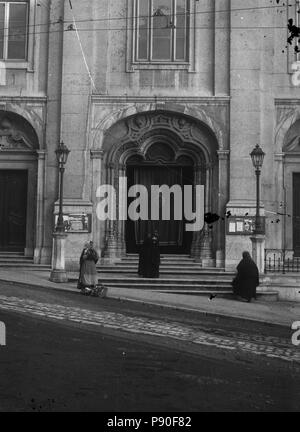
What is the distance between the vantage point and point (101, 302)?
16.5m

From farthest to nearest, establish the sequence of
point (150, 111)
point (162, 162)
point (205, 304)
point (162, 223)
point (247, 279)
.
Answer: point (162, 162) → point (162, 223) → point (150, 111) → point (247, 279) → point (205, 304)

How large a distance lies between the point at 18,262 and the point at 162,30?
1024 cm

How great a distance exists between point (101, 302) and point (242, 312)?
372 cm

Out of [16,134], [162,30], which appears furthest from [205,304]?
[162,30]

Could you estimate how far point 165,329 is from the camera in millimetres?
12484

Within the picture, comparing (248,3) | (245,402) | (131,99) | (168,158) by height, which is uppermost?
(248,3)

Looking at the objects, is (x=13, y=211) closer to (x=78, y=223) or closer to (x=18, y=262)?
(x=18, y=262)

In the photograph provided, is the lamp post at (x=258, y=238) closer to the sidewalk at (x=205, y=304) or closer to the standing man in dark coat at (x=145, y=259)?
the sidewalk at (x=205, y=304)

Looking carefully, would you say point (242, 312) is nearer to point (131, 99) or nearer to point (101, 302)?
point (101, 302)

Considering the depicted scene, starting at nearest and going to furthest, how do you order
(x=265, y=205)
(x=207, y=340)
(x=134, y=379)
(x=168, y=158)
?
(x=134, y=379)
(x=207, y=340)
(x=265, y=205)
(x=168, y=158)

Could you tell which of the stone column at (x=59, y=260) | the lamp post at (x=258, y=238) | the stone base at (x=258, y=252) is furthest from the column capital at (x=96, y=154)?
the stone base at (x=258, y=252)

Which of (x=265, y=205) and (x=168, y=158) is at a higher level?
(x=168, y=158)

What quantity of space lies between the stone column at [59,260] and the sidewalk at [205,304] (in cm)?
32
